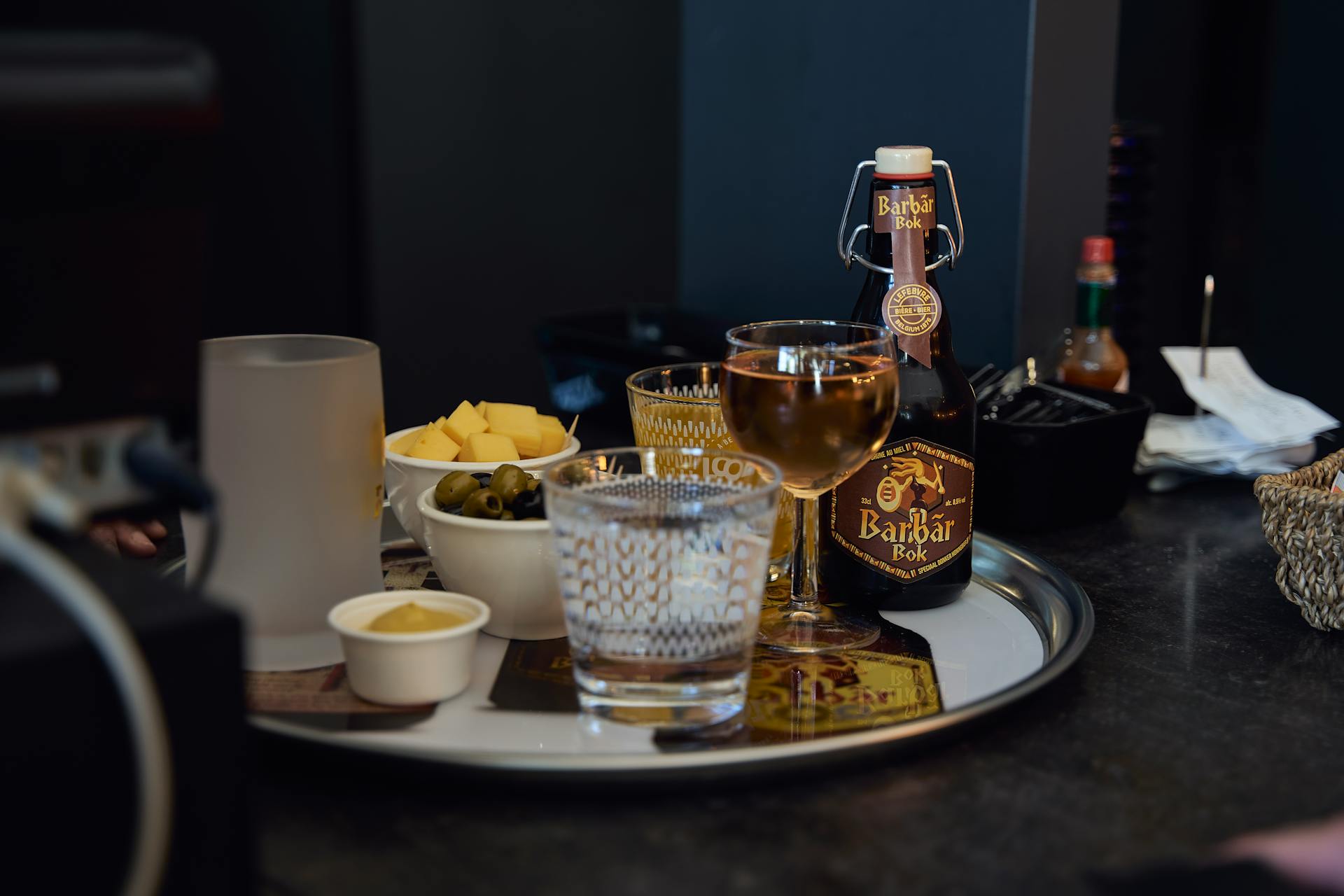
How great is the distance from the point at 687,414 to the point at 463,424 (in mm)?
173

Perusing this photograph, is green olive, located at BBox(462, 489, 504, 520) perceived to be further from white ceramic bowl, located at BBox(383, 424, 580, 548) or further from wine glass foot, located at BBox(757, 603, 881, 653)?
wine glass foot, located at BBox(757, 603, 881, 653)

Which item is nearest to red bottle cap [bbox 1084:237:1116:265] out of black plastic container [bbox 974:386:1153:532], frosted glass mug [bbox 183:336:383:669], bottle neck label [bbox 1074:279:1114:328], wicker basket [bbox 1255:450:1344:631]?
bottle neck label [bbox 1074:279:1114:328]

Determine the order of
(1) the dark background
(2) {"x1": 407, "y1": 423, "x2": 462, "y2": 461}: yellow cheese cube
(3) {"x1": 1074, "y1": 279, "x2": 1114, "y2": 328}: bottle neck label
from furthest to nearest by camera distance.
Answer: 1. (1) the dark background
2. (3) {"x1": 1074, "y1": 279, "x2": 1114, "y2": 328}: bottle neck label
3. (2) {"x1": 407, "y1": 423, "x2": 462, "y2": 461}: yellow cheese cube

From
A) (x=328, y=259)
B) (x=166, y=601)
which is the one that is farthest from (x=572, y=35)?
(x=166, y=601)

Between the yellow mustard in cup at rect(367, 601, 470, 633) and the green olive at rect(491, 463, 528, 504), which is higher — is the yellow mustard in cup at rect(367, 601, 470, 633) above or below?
below

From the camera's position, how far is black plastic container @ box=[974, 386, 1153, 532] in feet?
3.85

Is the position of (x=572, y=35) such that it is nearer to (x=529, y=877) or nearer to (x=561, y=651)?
(x=561, y=651)

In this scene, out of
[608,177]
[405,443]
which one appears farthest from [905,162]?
[608,177]

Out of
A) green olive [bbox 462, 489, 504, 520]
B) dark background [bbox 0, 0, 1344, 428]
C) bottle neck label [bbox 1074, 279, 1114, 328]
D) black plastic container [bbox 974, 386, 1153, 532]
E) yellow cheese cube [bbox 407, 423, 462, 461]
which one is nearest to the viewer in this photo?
green olive [bbox 462, 489, 504, 520]

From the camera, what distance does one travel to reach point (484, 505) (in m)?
0.84

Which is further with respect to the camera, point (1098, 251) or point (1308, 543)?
point (1098, 251)

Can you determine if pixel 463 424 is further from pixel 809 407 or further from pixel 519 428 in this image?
pixel 809 407

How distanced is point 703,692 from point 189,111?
0.38 m

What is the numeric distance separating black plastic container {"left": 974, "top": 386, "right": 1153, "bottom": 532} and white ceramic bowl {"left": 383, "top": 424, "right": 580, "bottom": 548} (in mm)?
411
